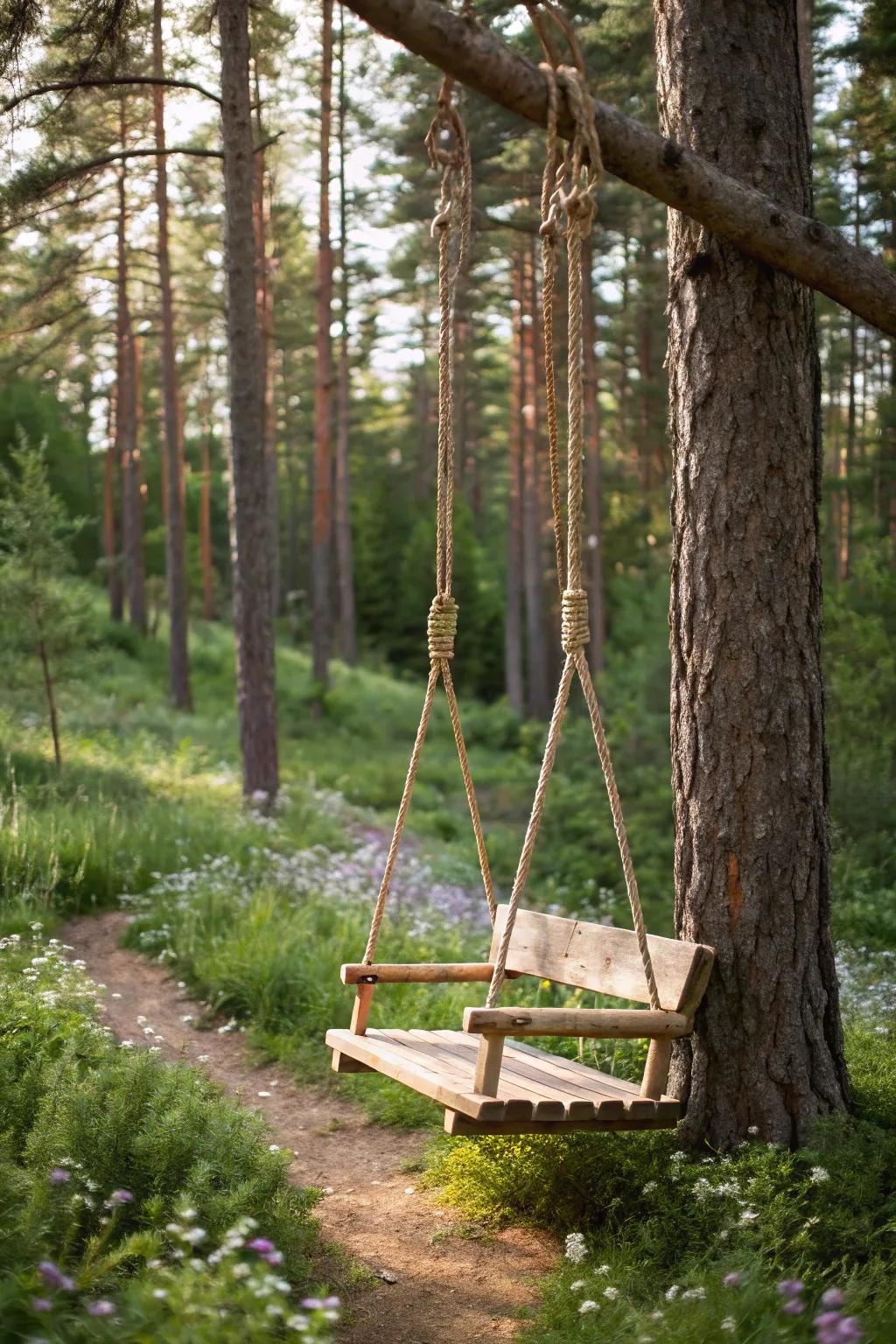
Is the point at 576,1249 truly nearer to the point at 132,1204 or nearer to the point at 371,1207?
the point at 371,1207

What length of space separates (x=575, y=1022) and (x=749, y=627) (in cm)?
140

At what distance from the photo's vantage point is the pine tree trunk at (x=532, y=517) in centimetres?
2261

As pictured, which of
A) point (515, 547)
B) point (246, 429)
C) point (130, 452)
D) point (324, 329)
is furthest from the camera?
point (515, 547)

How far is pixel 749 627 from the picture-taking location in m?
4.01

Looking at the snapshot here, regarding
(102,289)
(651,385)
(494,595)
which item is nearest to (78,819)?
(102,289)

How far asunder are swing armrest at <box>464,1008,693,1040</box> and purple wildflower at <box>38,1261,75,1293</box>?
110 centimetres

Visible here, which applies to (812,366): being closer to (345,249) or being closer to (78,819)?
(78,819)

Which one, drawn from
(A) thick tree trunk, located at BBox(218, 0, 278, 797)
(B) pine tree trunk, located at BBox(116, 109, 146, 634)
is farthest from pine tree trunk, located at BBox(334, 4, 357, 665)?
(A) thick tree trunk, located at BBox(218, 0, 278, 797)

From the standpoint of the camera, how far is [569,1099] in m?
3.38

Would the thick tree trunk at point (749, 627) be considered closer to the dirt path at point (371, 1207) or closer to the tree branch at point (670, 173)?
the tree branch at point (670, 173)

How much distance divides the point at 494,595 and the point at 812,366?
30.1m

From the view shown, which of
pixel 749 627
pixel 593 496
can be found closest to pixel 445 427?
pixel 749 627

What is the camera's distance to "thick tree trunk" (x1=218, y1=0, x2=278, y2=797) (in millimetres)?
9992

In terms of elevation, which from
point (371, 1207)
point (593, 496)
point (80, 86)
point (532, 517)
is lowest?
point (371, 1207)
